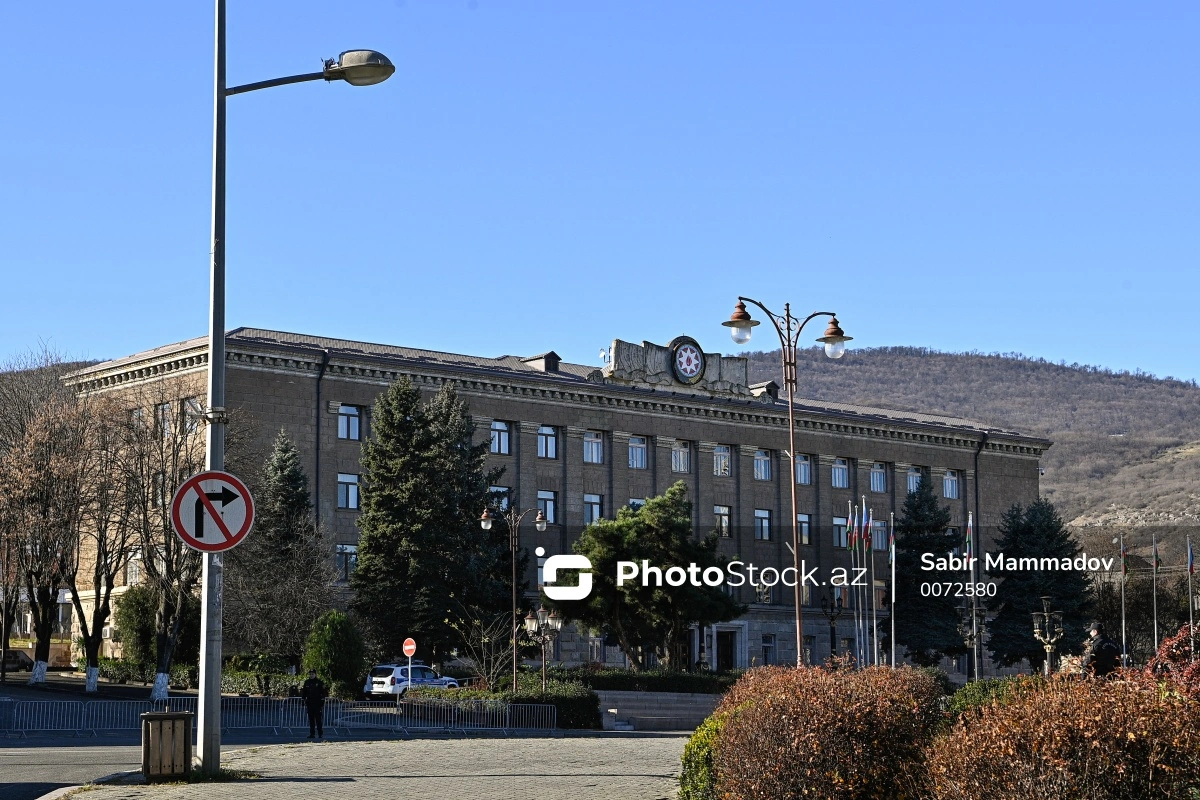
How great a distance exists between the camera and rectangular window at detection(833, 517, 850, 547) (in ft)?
265

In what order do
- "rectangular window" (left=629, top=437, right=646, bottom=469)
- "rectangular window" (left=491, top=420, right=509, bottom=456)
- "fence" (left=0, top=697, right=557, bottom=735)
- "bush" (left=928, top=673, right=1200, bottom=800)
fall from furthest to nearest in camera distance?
"rectangular window" (left=629, top=437, right=646, bottom=469), "rectangular window" (left=491, top=420, right=509, bottom=456), "fence" (left=0, top=697, right=557, bottom=735), "bush" (left=928, top=673, right=1200, bottom=800)

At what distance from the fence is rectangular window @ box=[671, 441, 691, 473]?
31.8 m

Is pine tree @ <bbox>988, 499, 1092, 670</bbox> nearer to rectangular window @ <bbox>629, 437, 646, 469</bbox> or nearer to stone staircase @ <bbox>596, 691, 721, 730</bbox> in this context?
rectangular window @ <bbox>629, 437, 646, 469</bbox>

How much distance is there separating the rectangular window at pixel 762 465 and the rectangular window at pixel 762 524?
169 cm

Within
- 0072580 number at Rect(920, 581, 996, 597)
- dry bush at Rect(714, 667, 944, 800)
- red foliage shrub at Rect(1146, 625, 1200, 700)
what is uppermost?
0072580 number at Rect(920, 581, 996, 597)

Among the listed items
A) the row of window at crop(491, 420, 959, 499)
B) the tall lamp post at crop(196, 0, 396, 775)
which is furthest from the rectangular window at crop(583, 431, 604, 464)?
the tall lamp post at crop(196, 0, 396, 775)

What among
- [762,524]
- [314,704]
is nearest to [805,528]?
[762,524]

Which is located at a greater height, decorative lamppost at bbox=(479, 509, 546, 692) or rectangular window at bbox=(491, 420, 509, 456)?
rectangular window at bbox=(491, 420, 509, 456)

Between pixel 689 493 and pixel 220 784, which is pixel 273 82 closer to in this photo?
pixel 220 784

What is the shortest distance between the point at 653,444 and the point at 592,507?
187 inches

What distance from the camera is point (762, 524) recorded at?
79.4 metres

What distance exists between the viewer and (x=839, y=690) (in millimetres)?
13578

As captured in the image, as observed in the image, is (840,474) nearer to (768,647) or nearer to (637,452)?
(768,647)

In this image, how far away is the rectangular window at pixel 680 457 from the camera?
7700 cm
